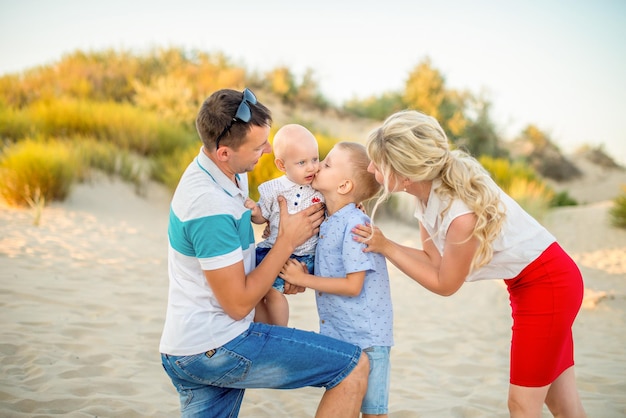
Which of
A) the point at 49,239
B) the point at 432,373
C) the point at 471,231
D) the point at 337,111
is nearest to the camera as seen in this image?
the point at 471,231

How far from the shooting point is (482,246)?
2520 mm

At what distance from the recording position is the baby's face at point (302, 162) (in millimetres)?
2766

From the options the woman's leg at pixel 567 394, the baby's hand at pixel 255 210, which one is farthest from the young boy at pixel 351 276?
the woman's leg at pixel 567 394

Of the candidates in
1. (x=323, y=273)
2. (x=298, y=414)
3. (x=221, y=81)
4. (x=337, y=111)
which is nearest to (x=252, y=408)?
(x=298, y=414)

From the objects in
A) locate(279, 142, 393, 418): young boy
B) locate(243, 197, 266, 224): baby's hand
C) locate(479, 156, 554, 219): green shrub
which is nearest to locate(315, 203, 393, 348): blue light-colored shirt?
locate(279, 142, 393, 418): young boy

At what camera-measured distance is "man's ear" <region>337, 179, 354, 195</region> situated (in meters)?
2.68

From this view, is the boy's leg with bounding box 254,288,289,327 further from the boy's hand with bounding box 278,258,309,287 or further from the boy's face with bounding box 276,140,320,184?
the boy's face with bounding box 276,140,320,184

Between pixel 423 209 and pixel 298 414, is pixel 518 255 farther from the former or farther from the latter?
pixel 298 414

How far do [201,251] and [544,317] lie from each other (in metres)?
1.61

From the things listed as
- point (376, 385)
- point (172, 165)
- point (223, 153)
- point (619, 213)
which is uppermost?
point (223, 153)

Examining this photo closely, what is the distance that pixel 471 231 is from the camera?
2516mm

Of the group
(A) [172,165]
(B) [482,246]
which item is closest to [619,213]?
(A) [172,165]

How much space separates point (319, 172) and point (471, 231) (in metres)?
0.78

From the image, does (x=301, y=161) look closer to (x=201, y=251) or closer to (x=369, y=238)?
(x=369, y=238)
